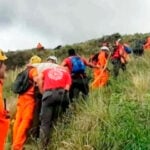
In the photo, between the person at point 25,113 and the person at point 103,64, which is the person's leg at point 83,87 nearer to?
the person at point 25,113

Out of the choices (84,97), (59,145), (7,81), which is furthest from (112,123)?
(7,81)

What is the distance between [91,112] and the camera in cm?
1288

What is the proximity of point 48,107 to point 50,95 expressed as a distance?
25cm

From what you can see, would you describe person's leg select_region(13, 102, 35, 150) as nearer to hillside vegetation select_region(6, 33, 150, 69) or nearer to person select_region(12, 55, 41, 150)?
person select_region(12, 55, 41, 150)

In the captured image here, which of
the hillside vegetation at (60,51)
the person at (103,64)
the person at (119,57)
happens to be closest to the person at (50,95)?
the person at (103,64)

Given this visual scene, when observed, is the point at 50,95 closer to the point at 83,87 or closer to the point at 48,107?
the point at 48,107

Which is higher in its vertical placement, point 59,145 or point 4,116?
point 4,116

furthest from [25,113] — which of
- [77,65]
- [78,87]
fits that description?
[77,65]

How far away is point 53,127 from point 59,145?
731 millimetres

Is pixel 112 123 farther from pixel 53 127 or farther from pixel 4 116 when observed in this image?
pixel 4 116

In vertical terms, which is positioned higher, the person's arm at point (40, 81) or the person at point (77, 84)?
the person's arm at point (40, 81)

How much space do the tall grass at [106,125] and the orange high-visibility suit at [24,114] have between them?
1.23 feet

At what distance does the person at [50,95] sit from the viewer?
13102 millimetres

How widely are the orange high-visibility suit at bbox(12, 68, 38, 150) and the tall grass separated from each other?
0.38m
